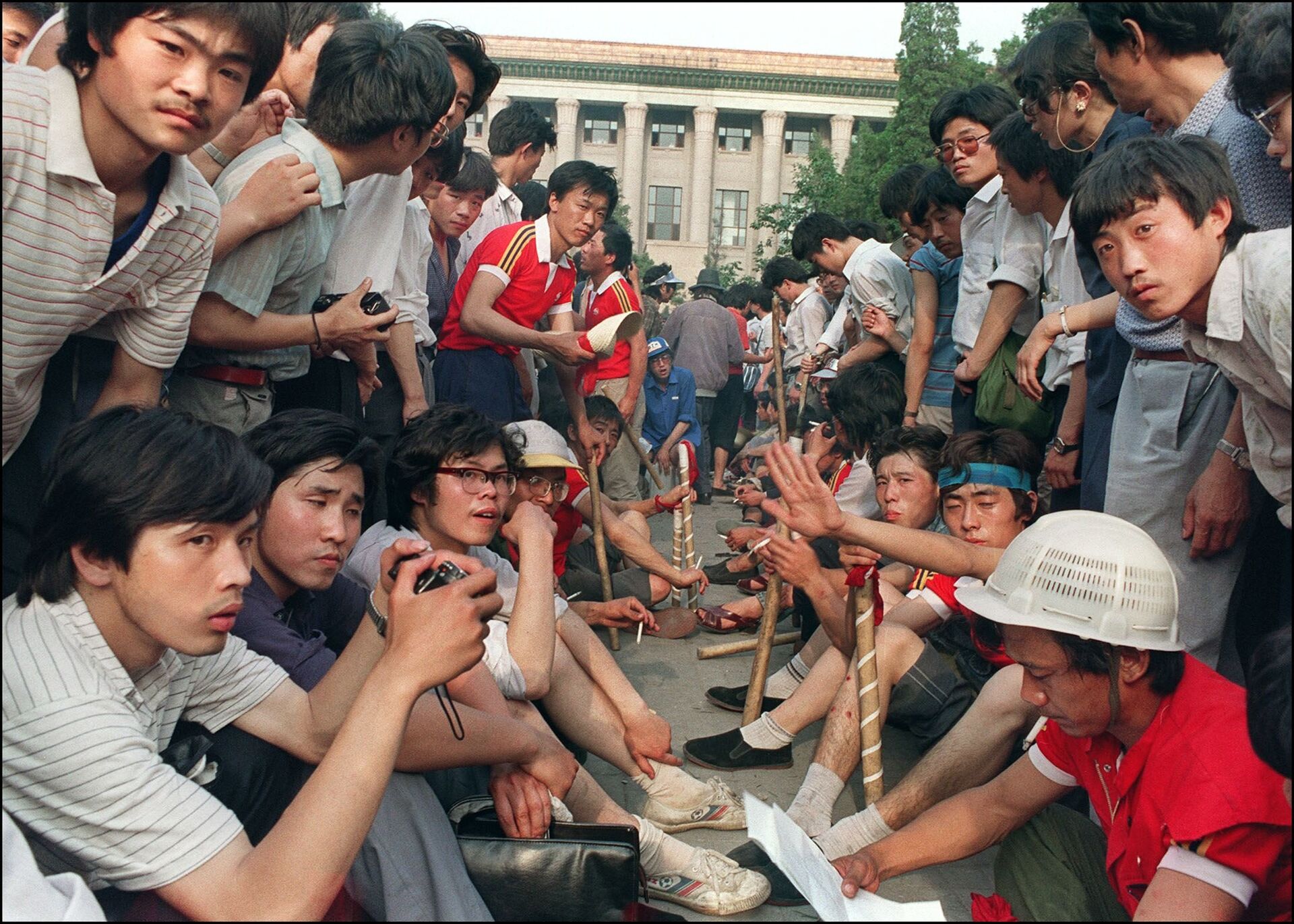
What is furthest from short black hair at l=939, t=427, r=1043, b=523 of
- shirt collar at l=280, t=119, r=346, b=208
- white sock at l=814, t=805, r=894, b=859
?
shirt collar at l=280, t=119, r=346, b=208

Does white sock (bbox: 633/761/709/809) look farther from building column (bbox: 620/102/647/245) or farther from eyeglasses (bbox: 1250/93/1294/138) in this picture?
building column (bbox: 620/102/647/245)

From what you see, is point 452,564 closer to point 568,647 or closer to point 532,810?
point 532,810

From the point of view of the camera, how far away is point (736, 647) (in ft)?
17.6

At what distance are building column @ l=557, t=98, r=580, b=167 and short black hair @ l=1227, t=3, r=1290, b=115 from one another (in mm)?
37985

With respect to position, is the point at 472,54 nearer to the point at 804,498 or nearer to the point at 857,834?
the point at 804,498

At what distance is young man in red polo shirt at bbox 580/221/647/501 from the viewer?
6.83 metres

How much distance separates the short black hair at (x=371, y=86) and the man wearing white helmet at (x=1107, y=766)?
151 cm

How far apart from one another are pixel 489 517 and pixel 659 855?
1.15 meters

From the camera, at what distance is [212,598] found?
189 centimetres

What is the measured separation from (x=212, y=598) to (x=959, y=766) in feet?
7.37

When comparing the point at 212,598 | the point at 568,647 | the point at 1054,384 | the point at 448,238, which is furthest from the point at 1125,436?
the point at 448,238

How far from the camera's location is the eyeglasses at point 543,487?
4.36m

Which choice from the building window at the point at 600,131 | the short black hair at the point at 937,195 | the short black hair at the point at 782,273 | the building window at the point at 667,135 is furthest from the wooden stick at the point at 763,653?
the building window at the point at 667,135

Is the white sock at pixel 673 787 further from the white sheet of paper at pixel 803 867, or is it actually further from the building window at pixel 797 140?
the building window at pixel 797 140
